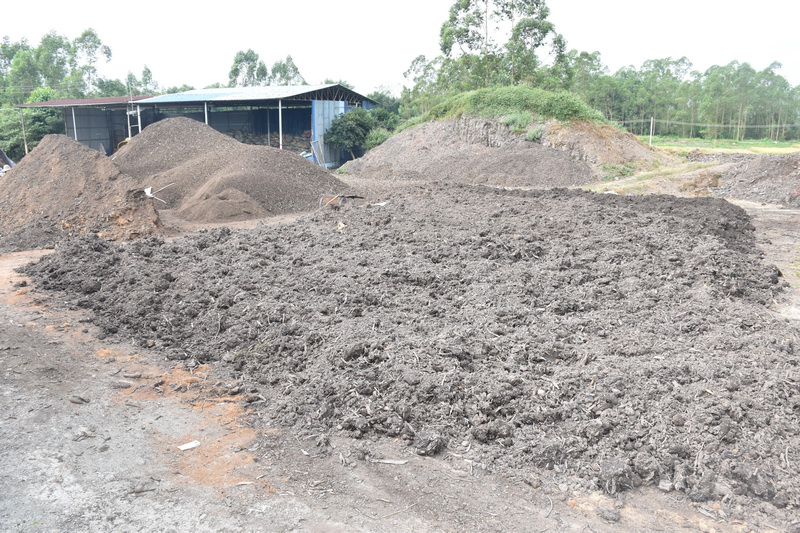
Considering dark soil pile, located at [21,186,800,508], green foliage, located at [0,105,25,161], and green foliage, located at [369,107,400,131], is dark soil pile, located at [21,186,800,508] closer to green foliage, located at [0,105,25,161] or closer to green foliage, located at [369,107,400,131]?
green foliage, located at [369,107,400,131]

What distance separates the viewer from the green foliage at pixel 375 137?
32.0m

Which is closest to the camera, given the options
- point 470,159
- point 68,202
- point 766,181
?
point 68,202

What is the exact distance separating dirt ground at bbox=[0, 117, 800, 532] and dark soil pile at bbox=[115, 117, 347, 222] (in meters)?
5.94

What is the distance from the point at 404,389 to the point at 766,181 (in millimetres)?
18298

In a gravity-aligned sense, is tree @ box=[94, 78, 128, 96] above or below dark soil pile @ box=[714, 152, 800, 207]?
above

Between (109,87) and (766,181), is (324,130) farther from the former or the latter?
(109,87)

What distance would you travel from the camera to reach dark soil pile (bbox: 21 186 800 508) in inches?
158

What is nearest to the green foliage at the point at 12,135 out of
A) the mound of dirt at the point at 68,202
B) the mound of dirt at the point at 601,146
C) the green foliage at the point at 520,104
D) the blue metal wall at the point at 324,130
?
the blue metal wall at the point at 324,130

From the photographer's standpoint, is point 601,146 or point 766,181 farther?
point 601,146

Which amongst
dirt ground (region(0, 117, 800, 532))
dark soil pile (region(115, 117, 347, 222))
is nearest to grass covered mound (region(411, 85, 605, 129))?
dark soil pile (region(115, 117, 347, 222))

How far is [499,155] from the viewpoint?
81.3ft

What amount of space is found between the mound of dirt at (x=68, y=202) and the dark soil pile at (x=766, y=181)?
1717 centimetres

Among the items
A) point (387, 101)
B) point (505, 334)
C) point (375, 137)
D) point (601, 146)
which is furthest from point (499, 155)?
point (387, 101)

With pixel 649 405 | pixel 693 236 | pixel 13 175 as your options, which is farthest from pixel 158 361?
pixel 13 175
